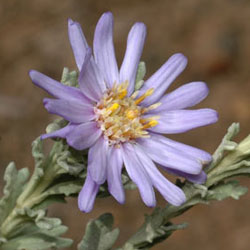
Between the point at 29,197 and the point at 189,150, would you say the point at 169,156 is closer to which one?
the point at 189,150

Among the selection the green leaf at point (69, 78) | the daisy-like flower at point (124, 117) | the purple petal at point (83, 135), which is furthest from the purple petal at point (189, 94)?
→ the green leaf at point (69, 78)

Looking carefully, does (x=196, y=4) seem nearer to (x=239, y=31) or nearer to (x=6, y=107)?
(x=239, y=31)

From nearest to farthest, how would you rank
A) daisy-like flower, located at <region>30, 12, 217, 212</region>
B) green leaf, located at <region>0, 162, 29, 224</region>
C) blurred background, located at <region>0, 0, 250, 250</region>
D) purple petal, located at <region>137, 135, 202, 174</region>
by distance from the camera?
daisy-like flower, located at <region>30, 12, 217, 212</region>, purple petal, located at <region>137, 135, 202, 174</region>, green leaf, located at <region>0, 162, 29, 224</region>, blurred background, located at <region>0, 0, 250, 250</region>

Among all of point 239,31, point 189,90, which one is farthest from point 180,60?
point 239,31

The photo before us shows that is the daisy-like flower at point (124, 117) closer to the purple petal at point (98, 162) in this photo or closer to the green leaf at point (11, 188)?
the purple petal at point (98, 162)

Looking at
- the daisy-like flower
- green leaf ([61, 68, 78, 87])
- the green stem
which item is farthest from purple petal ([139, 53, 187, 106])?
the green stem

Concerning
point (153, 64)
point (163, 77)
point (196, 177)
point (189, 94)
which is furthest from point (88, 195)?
point (153, 64)

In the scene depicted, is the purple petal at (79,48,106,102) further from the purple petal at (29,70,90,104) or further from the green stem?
the green stem
